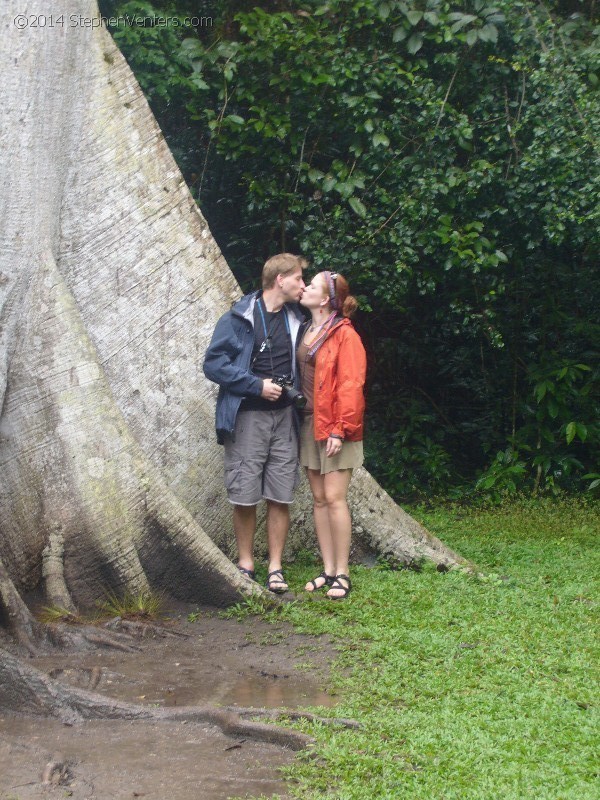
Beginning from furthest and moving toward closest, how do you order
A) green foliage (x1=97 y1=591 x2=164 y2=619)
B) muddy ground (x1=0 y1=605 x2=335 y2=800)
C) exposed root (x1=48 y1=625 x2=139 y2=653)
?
green foliage (x1=97 y1=591 x2=164 y2=619)
exposed root (x1=48 y1=625 x2=139 y2=653)
muddy ground (x1=0 y1=605 x2=335 y2=800)

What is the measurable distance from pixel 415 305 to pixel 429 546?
4.85m

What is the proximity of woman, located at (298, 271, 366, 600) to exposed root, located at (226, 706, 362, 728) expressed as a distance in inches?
79.3

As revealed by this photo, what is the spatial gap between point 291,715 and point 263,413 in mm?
2514

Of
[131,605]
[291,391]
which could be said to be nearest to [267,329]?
[291,391]

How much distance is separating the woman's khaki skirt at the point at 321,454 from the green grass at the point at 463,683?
2.52 feet

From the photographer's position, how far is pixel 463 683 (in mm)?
4953

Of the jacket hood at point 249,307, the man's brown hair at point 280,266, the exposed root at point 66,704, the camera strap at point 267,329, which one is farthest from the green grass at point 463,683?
the man's brown hair at point 280,266

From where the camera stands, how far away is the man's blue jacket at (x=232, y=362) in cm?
641

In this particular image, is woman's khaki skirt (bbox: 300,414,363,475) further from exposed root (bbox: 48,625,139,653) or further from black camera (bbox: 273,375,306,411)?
exposed root (bbox: 48,625,139,653)

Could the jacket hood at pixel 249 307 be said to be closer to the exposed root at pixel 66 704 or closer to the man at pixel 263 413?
the man at pixel 263 413

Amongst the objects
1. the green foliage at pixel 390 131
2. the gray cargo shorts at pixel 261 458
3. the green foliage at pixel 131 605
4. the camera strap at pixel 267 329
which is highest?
the green foliage at pixel 390 131

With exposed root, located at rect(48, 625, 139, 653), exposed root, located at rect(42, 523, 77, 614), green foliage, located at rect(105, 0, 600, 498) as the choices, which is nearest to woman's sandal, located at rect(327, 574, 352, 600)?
exposed root, located at rect(48, 625, 139, 653)

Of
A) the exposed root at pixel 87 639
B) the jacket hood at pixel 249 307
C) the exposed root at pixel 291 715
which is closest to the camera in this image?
the exposed root at pixel 291 715

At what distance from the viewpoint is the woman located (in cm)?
647
